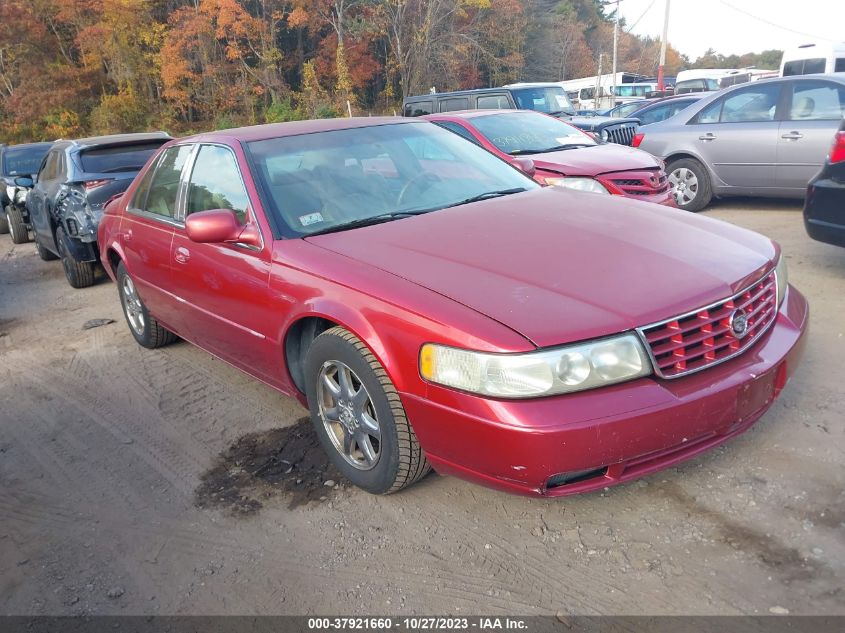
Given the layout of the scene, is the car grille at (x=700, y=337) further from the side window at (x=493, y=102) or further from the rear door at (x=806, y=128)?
the side window at (x=493, y=102)

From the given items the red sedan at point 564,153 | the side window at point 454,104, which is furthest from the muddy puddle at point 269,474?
the side window at point 454,104

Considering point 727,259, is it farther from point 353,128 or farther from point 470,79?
point 470,79

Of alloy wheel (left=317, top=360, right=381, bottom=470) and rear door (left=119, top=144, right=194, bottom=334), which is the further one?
rear door (left=119, top=144, right=194, bottom=334)

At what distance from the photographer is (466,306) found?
251 centimetres

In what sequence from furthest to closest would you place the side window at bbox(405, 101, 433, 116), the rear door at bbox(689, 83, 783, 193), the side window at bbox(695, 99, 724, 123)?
the side window at bbox(405, 101, 433, 116) < the side window at bbox(695, 99, 724, 123) < the rear door at bbox(689, 83, 783, 193)

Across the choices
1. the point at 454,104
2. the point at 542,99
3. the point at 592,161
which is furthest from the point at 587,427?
the point at 454,104

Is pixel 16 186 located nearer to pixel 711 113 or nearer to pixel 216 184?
pixel 216 184

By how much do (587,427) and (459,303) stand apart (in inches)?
24.6

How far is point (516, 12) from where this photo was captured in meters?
43.8

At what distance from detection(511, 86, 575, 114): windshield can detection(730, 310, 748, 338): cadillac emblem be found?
9697 millimetres

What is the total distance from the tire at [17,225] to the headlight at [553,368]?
1159 cm

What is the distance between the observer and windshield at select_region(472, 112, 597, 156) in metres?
7.62

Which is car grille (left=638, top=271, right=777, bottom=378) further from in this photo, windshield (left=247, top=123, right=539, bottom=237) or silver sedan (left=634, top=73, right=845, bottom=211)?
silver sedan (left=634, top=73, right=845, bottom=211)


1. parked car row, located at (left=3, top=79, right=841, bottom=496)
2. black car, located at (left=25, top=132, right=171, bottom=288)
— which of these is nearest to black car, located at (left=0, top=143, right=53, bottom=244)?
black car, located at (left=25, top=132, right=171, bottom=288)
